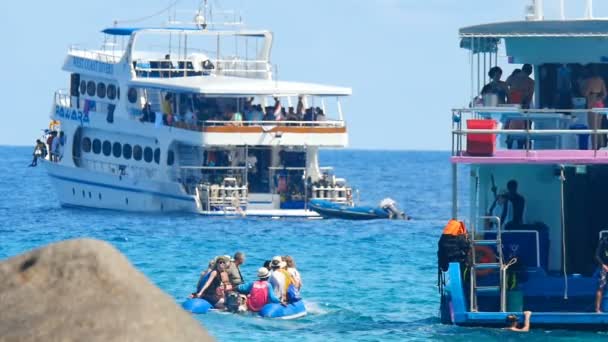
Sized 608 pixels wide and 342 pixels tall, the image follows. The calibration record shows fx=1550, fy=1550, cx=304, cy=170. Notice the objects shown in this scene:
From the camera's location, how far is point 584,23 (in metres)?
19.9

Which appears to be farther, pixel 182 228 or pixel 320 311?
pixel 182 228

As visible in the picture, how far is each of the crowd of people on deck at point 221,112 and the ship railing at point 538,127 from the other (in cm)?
2486

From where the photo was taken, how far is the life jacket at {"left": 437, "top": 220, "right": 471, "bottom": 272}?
1917 centimetres

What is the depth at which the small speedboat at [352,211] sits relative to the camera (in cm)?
4481

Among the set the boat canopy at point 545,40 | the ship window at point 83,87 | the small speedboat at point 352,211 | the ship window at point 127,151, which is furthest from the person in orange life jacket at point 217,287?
the ship window at point 83,87

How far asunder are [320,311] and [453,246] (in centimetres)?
496

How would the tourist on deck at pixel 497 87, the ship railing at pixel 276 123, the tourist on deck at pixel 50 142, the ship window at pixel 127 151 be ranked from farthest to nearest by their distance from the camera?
the tourist on deck at pixel 50 142 → the ship window at pixel 127 151 → the ship railing at pixel 276 123 → the tourist on deck at pixel 497 87

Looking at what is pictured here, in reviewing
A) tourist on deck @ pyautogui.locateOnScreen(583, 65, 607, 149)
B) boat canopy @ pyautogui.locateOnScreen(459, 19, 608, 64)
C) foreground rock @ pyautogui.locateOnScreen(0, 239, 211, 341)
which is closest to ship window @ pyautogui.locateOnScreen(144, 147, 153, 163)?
boat canopy @ pyautogui.locateOnScreen(459, 19, 608, 64)

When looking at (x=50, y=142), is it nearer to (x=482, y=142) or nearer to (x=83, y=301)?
(x=482, y=142)

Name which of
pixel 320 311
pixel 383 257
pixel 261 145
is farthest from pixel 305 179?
pixel 320 311

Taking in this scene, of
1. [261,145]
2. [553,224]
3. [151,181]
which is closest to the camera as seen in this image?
[553,224]

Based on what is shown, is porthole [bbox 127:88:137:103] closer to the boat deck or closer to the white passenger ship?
the white passenger ship

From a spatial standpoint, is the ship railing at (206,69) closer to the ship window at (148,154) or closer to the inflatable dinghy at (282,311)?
the ship window at (148,154)

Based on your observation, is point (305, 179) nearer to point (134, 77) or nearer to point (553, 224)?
point (134, 77)
